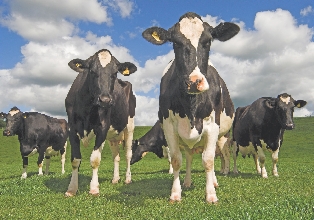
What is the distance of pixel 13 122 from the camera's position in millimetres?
15938

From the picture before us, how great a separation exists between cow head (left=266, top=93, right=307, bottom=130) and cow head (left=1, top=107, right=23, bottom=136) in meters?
11.8

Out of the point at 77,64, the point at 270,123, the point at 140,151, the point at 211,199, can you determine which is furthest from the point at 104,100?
the point at 140,151

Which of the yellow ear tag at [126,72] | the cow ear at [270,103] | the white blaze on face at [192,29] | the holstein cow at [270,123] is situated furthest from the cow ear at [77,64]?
the cow ear at [270,103]

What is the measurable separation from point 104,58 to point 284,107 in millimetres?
7185

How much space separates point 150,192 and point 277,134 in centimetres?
636

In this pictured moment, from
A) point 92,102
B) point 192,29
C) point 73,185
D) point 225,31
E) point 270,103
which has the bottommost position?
point 73,185

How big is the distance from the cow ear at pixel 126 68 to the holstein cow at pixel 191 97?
1991 mm

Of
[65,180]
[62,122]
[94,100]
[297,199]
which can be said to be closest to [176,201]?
[297,199]

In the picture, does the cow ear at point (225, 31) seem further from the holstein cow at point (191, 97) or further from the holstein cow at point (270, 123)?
the holstein cow at point (270, 123)

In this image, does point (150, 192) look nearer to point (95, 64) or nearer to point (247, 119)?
point (95, 64)

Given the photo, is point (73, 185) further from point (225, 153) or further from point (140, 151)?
point (140, 151)

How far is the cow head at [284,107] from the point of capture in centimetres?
1168

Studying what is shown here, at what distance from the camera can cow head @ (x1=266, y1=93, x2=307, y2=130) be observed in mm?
11680

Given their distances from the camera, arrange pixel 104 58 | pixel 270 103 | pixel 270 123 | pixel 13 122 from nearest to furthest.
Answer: pixel 104 58
pixel 270 123
pixel 270 103
pixel 13 122
